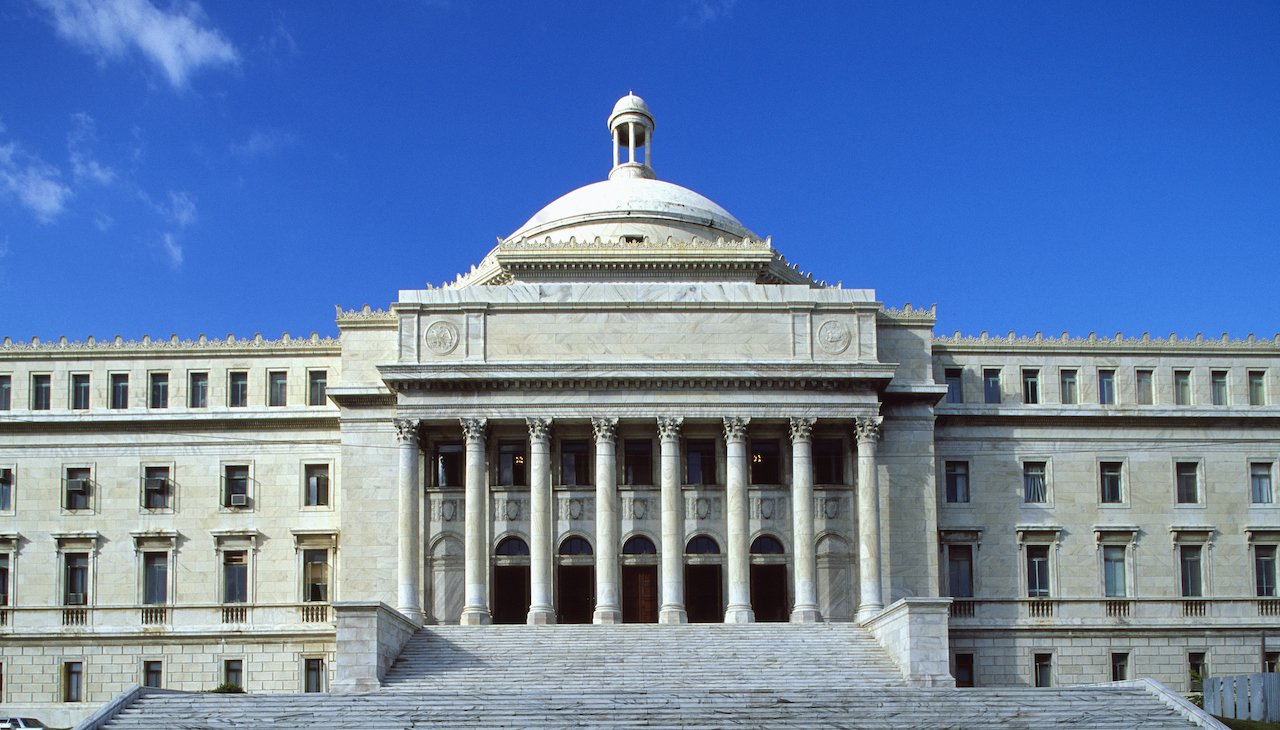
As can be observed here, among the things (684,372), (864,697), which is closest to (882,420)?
(684,372)

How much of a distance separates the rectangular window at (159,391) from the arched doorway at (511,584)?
16539 millimetres

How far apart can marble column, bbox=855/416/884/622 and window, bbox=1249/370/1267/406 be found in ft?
62.3

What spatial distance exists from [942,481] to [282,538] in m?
28.1

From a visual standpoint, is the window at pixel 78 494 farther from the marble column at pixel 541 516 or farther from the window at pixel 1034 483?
the window at pixel 1034 483

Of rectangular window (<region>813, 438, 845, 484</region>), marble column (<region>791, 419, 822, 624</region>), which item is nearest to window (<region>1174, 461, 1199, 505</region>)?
rectangular window (<region>813, 438, 845, 484</region>)

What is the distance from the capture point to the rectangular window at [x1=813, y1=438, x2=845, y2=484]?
57.4 m

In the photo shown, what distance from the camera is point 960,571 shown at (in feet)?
194

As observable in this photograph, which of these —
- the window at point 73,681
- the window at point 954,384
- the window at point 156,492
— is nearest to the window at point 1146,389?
the window at point 954,384

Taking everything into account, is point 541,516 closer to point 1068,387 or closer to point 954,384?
point 954,384

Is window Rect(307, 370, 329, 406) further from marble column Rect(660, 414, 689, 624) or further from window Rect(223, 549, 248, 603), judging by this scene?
marble column Rect(660, 414, 689, 624)

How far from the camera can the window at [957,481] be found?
59.7 metres

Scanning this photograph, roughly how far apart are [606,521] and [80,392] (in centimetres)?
2439

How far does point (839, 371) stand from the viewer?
179 feet

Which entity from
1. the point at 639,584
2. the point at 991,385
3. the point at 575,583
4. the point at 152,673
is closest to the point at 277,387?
the point at 152,673
